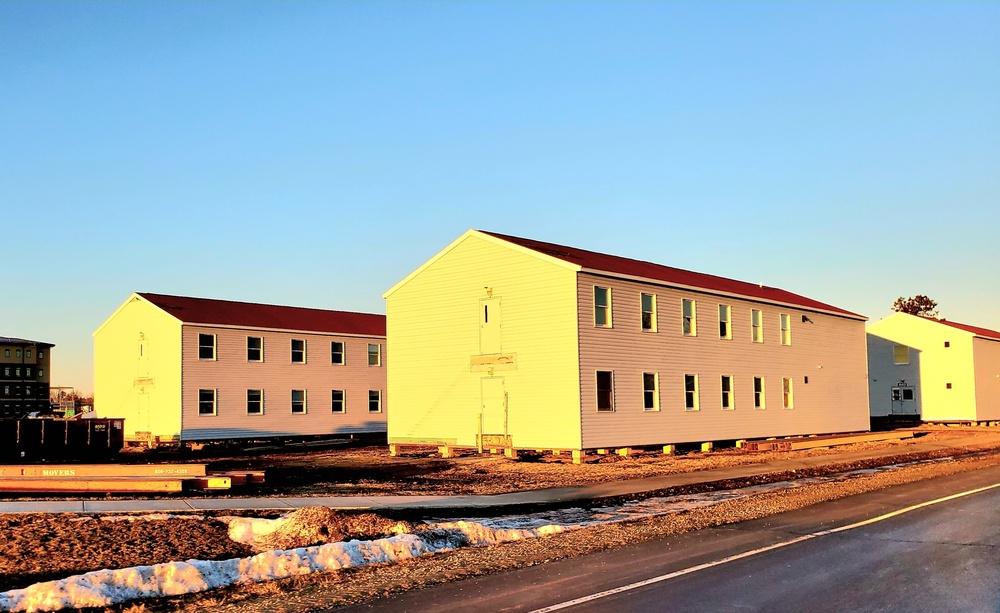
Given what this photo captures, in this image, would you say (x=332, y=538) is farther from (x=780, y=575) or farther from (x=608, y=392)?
(x=608, y=392)

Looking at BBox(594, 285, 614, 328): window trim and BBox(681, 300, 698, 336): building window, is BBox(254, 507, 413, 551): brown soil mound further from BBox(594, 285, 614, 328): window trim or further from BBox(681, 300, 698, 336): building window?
BBox(681, 300, 698, 336): building window

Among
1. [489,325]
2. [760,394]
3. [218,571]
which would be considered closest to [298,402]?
[489,325]

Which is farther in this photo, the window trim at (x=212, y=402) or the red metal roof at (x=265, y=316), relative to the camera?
the red metal roof at (x=265, y=316)

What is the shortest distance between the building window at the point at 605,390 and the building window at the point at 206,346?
66.8ft

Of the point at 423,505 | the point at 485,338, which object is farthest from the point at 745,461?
the point at 423,505

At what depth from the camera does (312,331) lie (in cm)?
4494

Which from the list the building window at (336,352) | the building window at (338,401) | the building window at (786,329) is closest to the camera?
the building window at (786,329)

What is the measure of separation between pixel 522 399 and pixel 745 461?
23.7 feet

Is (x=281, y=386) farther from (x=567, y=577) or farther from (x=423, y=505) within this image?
(x=567, y=577)

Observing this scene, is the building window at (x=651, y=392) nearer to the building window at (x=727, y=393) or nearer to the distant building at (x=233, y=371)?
the building window at (x=727, y=393)

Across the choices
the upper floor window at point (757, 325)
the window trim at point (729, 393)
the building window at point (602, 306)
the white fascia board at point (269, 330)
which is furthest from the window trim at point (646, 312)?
the white fascia board at point (269, 330)

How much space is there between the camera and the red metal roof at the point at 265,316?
41375 millimetres

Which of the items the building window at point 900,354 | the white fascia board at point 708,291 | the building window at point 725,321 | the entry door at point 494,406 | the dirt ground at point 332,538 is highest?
the white fascia board at point 708,291

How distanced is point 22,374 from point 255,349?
3049 inches
